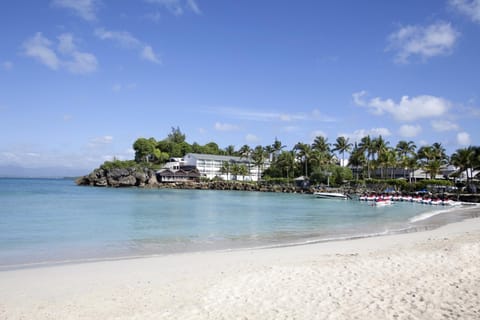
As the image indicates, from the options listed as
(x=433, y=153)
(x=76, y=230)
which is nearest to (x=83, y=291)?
(x=76, y=230)

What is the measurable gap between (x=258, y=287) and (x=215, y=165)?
347ft

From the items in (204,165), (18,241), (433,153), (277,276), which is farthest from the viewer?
(204,165)

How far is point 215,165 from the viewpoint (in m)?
114

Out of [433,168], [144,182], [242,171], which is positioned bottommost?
[144,182]

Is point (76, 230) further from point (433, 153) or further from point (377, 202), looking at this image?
point (433, 153)

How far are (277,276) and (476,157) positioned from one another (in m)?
58.1

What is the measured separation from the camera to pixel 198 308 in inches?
285

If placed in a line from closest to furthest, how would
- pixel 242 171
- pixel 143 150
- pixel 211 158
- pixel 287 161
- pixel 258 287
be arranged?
pixel 258 287, pixel 287 161, pixel 242 171, pixel 211 158, pixel 143 150

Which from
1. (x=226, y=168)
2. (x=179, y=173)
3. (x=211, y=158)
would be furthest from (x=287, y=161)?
(x=179, y=173)

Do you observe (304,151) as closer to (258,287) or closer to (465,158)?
(465,158)

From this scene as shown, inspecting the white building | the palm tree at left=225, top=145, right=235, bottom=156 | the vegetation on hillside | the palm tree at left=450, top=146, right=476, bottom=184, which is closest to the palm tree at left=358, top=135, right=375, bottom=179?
the vegetation on hillside

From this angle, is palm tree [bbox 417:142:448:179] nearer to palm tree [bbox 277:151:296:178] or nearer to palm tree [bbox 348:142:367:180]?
palm tree [bbox 348:142:367:180]

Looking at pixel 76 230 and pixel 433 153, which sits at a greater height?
pixel 433 153

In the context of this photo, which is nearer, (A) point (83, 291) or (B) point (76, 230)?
(A) point (83, 291)
